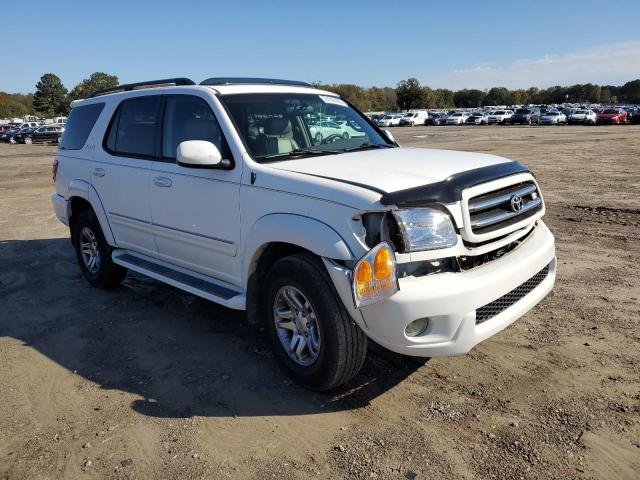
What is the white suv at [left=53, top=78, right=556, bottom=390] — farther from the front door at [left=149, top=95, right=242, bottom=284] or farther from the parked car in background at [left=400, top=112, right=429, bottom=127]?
the parked car in background at [left=400, top=112, right=429, bottom=127]

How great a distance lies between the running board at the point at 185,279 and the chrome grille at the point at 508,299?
164 cm

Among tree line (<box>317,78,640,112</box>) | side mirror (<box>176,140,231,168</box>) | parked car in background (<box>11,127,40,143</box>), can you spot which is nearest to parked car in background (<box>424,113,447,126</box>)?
parked car in background (<box>11,127,40,143</box>)

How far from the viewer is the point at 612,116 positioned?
45.4 meters

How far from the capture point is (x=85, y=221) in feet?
19.0

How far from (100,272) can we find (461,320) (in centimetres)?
413

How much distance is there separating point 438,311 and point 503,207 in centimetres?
97

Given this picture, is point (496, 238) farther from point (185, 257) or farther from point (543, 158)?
point (543, 158)

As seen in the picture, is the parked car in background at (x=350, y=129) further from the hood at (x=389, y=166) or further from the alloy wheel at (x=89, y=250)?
the alloy wheel at (x=89, y=250)

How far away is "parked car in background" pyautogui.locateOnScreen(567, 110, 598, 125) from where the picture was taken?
47.2 m

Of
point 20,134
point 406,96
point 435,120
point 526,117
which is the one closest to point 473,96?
point 406,96

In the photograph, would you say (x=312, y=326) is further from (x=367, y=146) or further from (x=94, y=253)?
(x=94, y=253)

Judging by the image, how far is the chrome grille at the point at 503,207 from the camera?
10.5 ft

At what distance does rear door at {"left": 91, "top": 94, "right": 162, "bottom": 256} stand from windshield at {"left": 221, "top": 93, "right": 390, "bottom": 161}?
1030 mm

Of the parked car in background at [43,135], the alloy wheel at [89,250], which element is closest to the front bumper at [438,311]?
the alloy wheel at [89,250]
